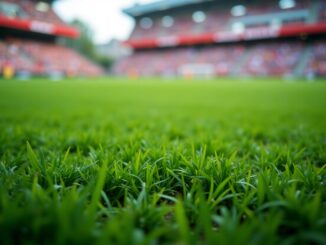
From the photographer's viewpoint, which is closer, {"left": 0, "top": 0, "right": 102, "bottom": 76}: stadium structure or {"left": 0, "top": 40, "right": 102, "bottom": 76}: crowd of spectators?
{"left": 0, "top": 40, "right": 102, "bottom": 76}: crowd of spectators

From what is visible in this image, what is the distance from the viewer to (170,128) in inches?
128

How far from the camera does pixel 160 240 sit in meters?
0.80

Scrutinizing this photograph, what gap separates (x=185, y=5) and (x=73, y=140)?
41.3 metres

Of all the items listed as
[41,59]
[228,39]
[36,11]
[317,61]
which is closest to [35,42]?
[41,59]

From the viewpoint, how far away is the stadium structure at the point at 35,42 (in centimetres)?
2770

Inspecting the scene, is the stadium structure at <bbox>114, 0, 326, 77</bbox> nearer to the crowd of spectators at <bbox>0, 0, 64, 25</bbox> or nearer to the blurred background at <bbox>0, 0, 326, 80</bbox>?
the blurred background at <bbox>0, 0, 326, 80</bbox>

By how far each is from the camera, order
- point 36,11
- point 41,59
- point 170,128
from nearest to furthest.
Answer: point 170,128, point 41,59, point 36,11

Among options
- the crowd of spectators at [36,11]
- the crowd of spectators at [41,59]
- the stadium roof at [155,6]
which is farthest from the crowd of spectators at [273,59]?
the crowd of spectators at [36,11]

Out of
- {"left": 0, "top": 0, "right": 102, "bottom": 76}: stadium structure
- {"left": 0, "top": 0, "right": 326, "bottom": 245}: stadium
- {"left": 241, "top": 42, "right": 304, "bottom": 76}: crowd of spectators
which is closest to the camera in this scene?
{"left": 0, "top": 0, "right": 326, "bottom": 245}: stadium

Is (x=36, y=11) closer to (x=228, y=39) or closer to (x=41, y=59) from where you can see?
(x=41, y=59)

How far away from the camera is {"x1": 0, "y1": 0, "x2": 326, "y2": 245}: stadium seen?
76 cm

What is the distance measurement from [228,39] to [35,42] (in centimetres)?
2866

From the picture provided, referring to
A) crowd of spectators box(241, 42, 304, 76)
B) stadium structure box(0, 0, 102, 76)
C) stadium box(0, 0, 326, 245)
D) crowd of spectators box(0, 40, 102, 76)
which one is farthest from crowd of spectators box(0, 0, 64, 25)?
crowd of spectators box(241, 42, 304, 76)

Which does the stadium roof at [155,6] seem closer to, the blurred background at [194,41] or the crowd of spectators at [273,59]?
the blurred background at [194,41]
